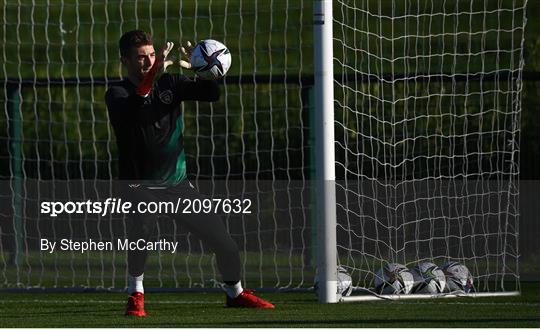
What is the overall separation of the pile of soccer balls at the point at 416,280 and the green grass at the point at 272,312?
20 cm

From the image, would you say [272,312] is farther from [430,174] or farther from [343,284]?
[430,174]

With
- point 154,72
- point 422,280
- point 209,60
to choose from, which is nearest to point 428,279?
point 422,280

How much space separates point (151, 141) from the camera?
859cm

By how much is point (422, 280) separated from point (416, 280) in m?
0.04

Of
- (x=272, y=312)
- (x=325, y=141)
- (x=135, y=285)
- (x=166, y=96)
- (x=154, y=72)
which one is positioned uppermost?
(x=154, y=72)

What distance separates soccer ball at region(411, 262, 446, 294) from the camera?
954cm

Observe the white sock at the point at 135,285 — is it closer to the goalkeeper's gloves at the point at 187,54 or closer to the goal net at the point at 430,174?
the goalkeeper's gloves at the point at 187,54

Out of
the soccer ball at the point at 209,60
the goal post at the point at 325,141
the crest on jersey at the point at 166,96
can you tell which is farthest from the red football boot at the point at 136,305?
the soccer ball at the point at 209,60

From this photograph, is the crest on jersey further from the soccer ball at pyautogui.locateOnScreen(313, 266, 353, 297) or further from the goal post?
the soccer ball at pyautogui.locateOnScreen(313, 266, 353, 297)

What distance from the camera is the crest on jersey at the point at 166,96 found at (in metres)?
8.53

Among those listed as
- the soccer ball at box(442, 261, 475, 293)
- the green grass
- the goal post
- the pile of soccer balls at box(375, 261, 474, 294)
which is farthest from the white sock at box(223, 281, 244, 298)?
the soccer ball at box(442, 261, 475, 293)

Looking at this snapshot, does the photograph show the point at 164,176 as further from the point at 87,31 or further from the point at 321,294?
the point at 87,31

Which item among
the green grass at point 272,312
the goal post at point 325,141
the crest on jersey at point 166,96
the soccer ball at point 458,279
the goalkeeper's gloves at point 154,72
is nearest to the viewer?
the green grass at point 272,312

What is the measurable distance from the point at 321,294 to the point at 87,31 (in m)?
12.0
